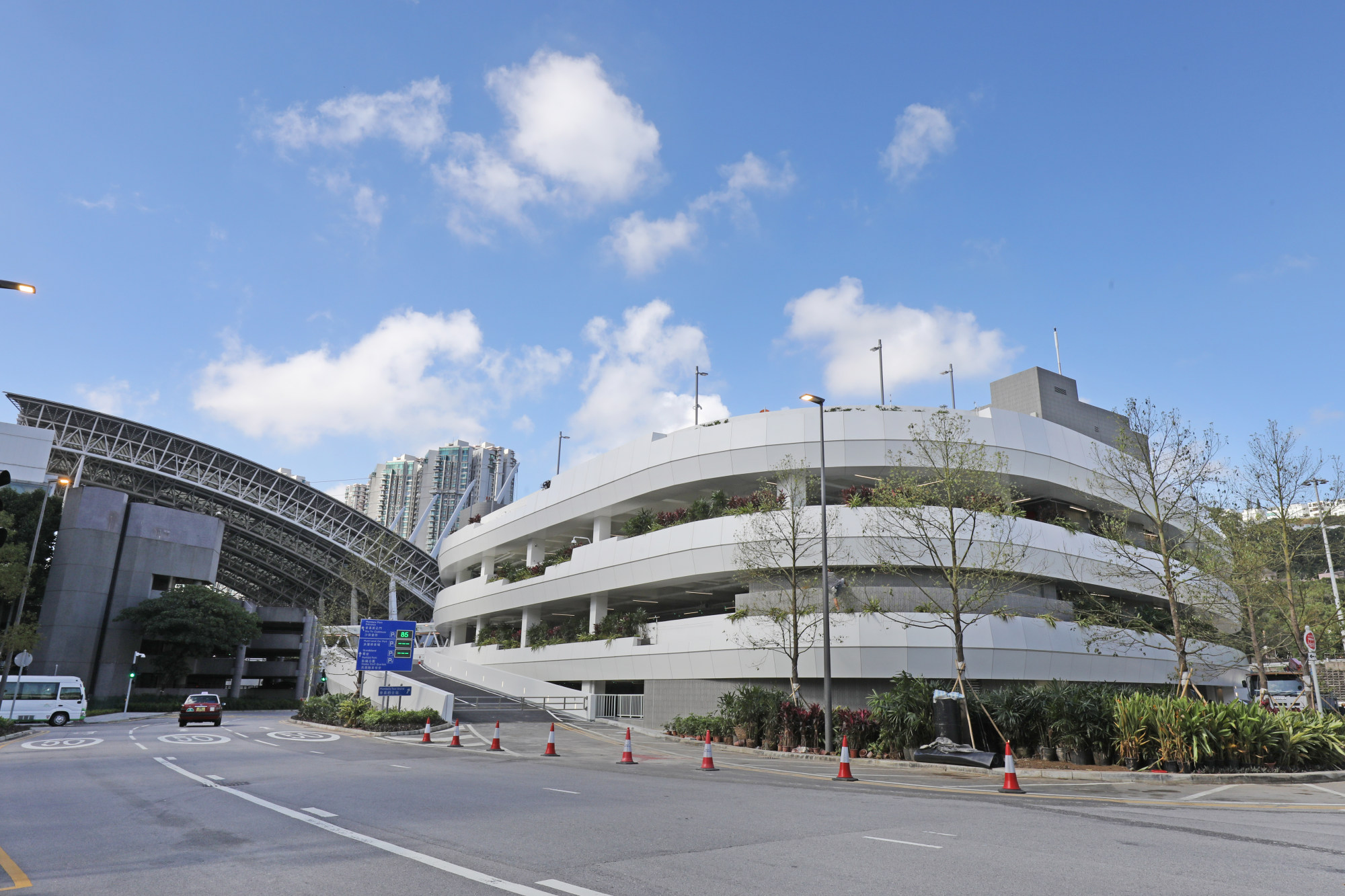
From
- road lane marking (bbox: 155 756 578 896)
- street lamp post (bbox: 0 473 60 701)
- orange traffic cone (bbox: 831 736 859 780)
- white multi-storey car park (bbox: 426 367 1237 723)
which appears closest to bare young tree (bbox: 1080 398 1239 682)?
white multi-storey car park (bbox: 426 367 1237 723)

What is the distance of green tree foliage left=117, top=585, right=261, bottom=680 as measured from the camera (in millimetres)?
62562

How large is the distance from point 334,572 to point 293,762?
7083cm

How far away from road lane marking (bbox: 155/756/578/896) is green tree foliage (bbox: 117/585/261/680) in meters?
60.1

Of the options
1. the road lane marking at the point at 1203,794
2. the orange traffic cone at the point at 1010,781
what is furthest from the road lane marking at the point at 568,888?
the road lane marking at the point at 1203,794

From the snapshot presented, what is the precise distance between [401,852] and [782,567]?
21.3 metres

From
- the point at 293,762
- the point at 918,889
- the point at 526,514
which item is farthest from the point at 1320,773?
the point at 526,514

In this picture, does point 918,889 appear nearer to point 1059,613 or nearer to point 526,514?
point 1059,613

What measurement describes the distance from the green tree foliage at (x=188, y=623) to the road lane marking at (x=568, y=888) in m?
68.1

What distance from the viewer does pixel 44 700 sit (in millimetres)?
37406

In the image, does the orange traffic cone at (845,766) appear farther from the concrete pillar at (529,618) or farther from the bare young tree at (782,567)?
the concrete pillar at (529,618)

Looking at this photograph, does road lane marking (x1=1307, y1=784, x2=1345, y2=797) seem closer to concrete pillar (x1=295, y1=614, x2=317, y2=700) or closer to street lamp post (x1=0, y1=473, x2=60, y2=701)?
street lamp post (x1=0, y1=473, x2=60, y2=701)

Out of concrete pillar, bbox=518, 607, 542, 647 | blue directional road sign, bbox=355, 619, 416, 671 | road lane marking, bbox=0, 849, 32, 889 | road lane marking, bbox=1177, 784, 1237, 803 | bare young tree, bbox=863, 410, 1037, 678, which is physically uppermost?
bare young tree, bbox=863, 410, 1037, 678

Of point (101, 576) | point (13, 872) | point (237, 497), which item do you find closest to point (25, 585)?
point (101, 576)

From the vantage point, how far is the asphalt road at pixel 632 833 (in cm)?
673
